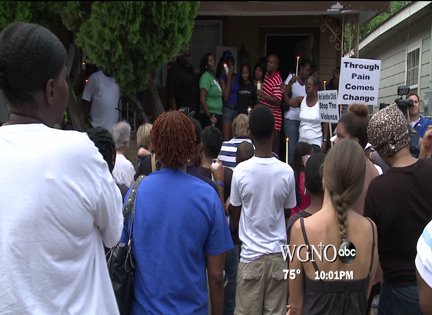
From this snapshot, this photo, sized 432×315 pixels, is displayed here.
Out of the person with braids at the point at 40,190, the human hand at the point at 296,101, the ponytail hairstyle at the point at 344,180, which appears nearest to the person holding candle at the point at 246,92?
the human hand at the point at 296,101

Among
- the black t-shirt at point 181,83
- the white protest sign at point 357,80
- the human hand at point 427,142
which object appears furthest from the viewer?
the black t-shirt at point 181,83

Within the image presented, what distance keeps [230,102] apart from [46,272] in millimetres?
8691

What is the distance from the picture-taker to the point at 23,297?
2.06 metres

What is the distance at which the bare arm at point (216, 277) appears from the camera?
334 cm

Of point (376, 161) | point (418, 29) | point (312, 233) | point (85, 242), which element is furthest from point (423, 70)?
point (85, 242)

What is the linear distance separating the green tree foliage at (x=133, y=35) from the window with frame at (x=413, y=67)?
35.1 feet

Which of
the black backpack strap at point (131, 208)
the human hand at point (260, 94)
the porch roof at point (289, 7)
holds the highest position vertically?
the porch roof at point (289, 7)

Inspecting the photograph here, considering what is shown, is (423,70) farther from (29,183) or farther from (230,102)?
(29,183)

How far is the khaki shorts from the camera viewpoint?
5.23 meters

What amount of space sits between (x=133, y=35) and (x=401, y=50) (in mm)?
13258

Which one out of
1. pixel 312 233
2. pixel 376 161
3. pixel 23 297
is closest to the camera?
pixel 23 297

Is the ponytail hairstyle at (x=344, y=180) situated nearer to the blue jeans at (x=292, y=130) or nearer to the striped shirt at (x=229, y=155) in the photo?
the striped shirt at (x=229, y=155)

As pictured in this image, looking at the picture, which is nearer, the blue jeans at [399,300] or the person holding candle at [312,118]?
the blue jeans at [399,300]

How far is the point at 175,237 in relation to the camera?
322 cm
